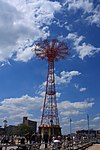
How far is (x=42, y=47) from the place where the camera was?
6159 centimetres

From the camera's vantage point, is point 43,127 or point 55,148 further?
point 43,127

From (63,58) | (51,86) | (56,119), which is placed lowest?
(56,119)

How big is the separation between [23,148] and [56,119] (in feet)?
149

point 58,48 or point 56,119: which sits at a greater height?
point 58,48

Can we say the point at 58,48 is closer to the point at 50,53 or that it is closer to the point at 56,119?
Result: the point at 50,53

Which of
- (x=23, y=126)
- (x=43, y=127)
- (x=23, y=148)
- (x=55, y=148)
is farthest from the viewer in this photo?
(x=23, y=126)

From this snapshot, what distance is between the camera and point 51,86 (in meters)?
60.7

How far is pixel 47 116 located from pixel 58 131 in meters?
3.88

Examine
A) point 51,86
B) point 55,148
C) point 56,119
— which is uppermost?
point 51,86

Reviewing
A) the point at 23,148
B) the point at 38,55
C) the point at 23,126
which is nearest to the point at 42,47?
the point at 38,55

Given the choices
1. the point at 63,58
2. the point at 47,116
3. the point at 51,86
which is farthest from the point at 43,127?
the point at 63,58

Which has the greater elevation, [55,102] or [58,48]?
[58,48]

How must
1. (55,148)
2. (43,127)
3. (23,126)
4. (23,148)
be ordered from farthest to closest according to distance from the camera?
1. (23,126)
2. (43,127)
3. (55,148)
4. (23,148)

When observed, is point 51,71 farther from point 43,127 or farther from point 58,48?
point 43,127
